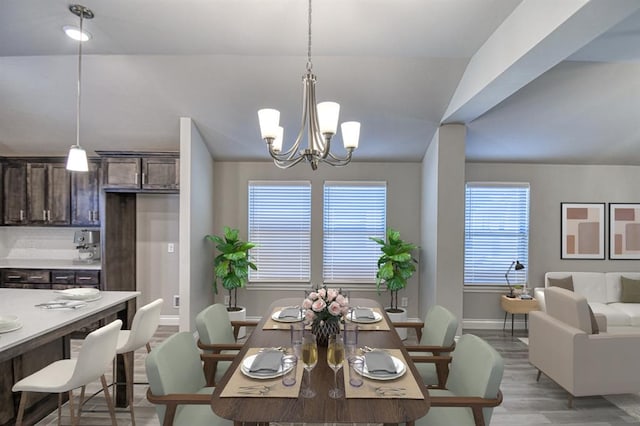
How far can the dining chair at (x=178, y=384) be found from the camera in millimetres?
1732

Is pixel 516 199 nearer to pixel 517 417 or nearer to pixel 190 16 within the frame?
pixel 517 417

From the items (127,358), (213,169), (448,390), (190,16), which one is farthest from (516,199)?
(127,358)

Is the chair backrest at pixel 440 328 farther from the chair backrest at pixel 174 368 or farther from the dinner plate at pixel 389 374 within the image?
the chair backrest at pixel 174 368

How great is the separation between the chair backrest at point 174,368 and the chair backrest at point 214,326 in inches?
10.1

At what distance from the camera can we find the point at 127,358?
111 inches

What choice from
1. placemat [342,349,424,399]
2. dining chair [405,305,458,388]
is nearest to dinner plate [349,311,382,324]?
dining chair [405,305,458,388]

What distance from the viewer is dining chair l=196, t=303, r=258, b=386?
7.85ft

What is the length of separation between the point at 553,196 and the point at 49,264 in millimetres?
6750

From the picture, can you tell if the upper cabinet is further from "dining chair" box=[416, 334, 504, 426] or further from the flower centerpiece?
"dining chair" box=[416, 334, 504, 426]

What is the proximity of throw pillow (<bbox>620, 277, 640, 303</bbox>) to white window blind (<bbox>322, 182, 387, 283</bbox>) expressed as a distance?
10.4 feet

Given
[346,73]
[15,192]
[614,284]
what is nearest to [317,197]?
[346,73]

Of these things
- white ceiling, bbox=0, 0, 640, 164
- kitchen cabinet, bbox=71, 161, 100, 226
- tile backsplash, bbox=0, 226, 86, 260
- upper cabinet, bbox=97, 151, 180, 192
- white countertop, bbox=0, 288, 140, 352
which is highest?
A: white ceiling, bbox=0, 0, 640, 164

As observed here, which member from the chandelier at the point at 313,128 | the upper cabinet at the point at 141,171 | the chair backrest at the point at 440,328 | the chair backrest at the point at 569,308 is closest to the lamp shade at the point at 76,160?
the chandelier at the point at 313,128

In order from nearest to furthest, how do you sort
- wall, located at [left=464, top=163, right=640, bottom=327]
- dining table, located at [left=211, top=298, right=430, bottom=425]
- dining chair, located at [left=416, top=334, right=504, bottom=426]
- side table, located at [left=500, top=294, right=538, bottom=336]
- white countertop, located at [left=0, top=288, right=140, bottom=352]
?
1. dining table, located at [left=211, top=298, right=430, bottom=425]
2. dining chair, located at [left=416, top=334, right=504, bottom=426]
3. white countertop, located at [left=0, top=288, right=140, bottom=352]
4. side table, located at [left=500, top=294, right=538, bottom=336]
5. wall, located at [left=464, top=163, right=640, bottom=327]
